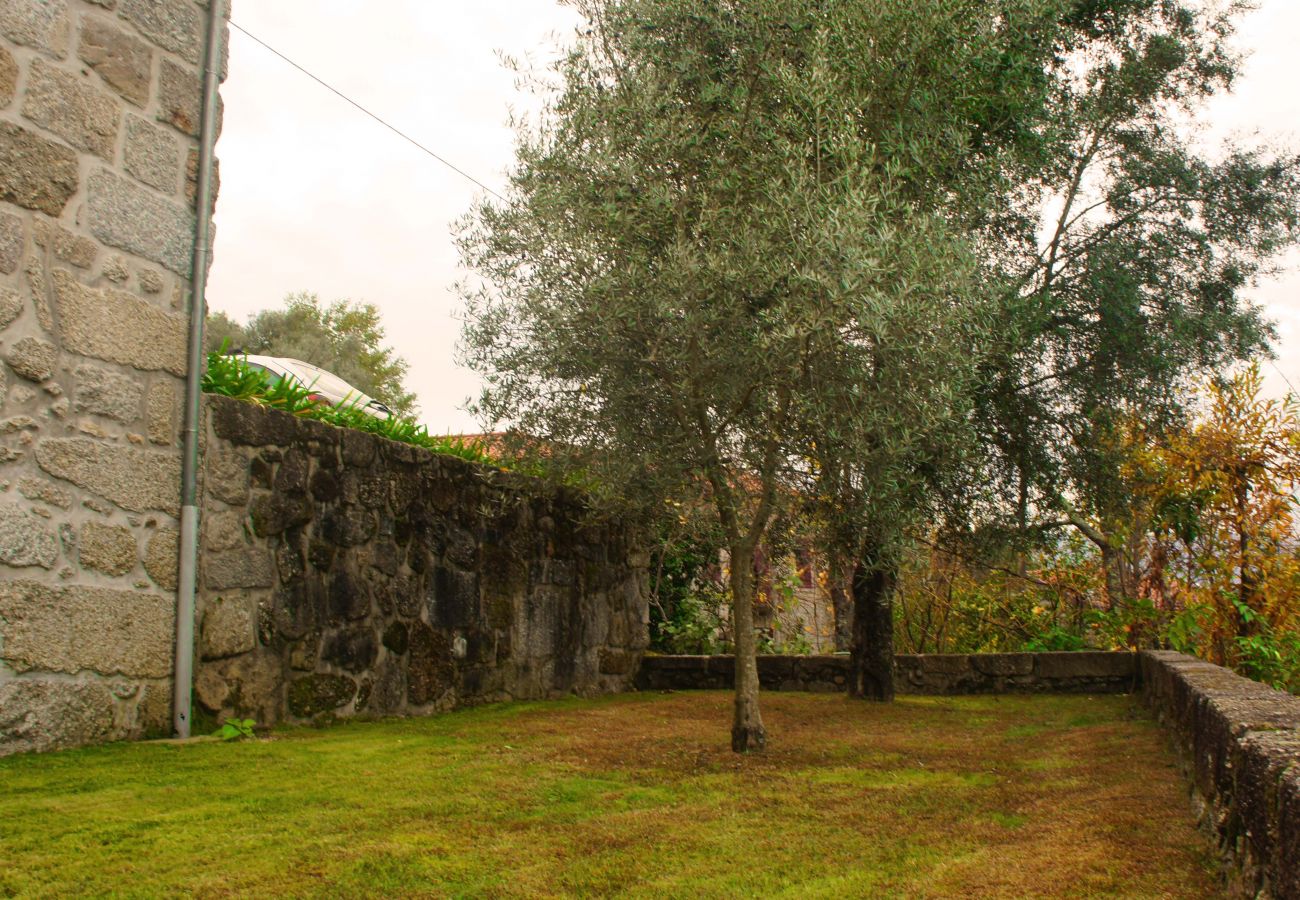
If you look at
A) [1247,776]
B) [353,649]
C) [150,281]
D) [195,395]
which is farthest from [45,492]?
[1247,776]

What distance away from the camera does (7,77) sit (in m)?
4.44

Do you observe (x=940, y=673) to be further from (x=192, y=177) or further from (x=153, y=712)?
(x=192, y=177)

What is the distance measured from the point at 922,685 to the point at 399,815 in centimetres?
669

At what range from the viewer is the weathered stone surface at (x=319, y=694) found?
19.7 ft

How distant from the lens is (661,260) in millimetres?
5617

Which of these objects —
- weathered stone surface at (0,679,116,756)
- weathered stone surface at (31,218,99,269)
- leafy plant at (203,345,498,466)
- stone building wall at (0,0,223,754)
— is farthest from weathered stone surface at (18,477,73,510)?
leafy plant at (203,345,498,466)

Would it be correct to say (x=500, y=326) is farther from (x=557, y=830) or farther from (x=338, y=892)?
(x=338, y=892)

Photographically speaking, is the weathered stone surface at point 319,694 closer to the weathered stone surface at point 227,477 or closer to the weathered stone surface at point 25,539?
→ the weathered stone surface at point 227,477

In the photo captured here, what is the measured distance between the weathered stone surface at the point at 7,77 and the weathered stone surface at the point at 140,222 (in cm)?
48

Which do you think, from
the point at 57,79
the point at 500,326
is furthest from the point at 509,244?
the point at 57,79

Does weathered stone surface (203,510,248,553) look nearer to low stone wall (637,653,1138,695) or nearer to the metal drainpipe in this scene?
the metal drainpipe

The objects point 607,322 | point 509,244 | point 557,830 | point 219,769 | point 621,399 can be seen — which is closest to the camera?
point 557,830

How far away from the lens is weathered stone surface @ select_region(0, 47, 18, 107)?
4414mm

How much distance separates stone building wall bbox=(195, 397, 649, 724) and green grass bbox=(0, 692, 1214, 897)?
1.57ft
